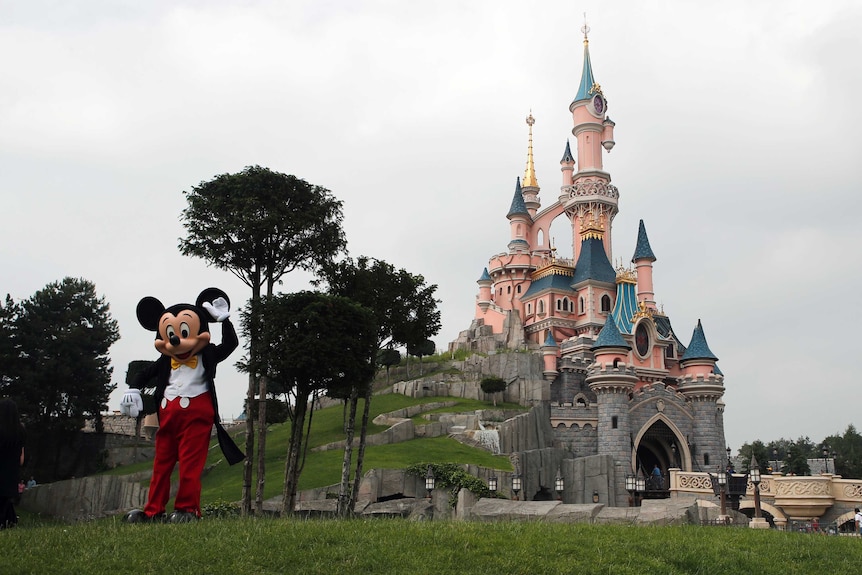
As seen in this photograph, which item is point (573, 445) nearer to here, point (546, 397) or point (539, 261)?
point (546, 397)

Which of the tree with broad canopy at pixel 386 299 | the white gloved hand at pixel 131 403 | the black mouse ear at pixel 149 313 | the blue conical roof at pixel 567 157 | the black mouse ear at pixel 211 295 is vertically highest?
the blue conical roof at pixel 567 157

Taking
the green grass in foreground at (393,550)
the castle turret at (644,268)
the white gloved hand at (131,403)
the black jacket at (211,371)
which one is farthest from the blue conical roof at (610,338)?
the white gloved hand at (131,403)

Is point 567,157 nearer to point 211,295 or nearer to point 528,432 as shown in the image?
point 528,432

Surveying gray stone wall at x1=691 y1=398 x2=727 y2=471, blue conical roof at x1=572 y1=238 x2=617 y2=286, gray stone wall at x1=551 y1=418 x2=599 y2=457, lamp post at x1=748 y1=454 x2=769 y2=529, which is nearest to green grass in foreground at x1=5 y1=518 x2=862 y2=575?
lamp post at x1=748 y1=454 x2=769 y2=529

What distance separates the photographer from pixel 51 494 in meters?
35.4

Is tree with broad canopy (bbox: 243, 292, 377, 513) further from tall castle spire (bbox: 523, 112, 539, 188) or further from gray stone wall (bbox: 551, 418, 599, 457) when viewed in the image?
tall castle spire (bbox: 523, 112, 539, 188)

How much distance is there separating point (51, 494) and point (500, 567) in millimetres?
31918

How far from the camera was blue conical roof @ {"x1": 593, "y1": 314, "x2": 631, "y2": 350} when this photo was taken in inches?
1743

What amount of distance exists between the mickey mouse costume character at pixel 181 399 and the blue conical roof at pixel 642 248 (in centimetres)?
4681

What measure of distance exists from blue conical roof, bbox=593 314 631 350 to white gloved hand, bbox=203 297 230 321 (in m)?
33.1

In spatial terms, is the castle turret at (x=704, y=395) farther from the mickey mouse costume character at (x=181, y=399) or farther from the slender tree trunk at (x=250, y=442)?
the mickey mouse costume character at (x=181, y=399)

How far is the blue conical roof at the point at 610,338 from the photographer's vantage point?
44281mm

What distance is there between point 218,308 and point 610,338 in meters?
33.9

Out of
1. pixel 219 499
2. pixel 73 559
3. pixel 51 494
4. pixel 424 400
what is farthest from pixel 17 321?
pixel 73 559
